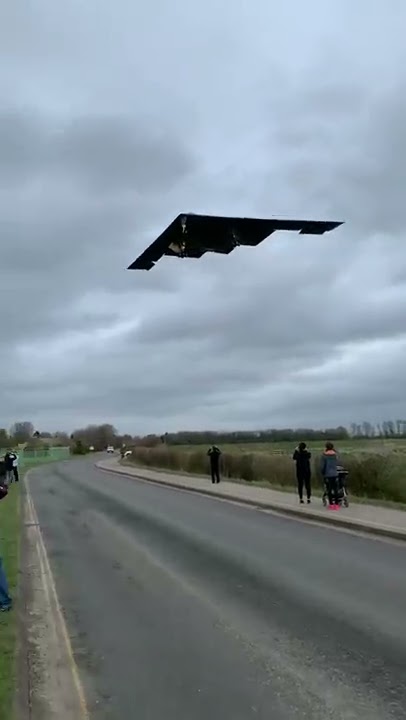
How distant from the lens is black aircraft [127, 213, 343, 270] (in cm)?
546

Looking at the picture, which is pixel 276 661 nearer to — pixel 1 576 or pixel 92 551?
pixel 1 576

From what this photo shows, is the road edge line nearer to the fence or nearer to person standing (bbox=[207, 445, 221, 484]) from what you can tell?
person standing (bbox=[207, 445, 221, 484])

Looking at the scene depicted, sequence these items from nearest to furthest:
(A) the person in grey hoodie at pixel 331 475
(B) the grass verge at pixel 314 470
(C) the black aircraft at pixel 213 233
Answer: (C) the black aircraft at pixel 213 233
(A) the person in grey hoodie at pixel 331 475
(B) the grass verge at pixel 314 470

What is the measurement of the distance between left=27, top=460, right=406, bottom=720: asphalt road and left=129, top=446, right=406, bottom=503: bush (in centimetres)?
618

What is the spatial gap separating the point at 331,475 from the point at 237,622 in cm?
1144

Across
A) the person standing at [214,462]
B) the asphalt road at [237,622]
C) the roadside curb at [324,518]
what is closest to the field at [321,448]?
the person standing at [214,462]

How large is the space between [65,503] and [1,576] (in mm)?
18496

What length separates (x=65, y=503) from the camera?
2772 cm

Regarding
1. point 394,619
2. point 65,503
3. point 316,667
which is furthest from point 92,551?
point 65,503

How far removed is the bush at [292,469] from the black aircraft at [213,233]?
1667 centimetres

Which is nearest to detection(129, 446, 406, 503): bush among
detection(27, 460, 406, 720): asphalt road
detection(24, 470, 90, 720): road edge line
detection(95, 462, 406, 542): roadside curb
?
detection(95, 462, 406, 542): roadside curb

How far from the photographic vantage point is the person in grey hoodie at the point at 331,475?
64.0 feet

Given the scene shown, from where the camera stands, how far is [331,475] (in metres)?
19.7

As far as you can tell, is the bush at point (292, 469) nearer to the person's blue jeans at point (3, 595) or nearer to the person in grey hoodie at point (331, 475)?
the person in grey hoodie at point (331, 475)
